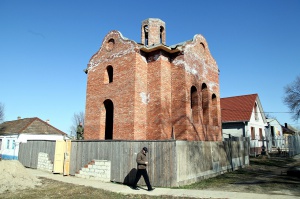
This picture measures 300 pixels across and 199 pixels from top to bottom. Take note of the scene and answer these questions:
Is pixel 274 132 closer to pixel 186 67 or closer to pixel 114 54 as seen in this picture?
pixel 186 67

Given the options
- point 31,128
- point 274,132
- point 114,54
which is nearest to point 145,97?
point 114,54

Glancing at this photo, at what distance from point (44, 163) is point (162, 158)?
9.08m

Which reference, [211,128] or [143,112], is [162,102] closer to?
[143,112]

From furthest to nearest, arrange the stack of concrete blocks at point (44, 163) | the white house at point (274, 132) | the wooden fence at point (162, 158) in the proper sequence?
the white house at point (274, 132) < the stack of concrete blocks at point (44, 163) < the wooden fence at point (162, 158)

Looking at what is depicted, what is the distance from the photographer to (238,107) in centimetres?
2725

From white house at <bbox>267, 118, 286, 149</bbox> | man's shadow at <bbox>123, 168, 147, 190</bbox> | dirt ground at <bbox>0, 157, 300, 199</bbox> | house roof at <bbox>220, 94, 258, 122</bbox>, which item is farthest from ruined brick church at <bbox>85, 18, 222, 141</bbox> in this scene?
white house at <bbox>267, 118, 286, 149</bbox>

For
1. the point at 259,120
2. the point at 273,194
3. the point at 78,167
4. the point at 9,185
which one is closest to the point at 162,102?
the point at 78,167

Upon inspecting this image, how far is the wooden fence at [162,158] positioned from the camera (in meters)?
9.46

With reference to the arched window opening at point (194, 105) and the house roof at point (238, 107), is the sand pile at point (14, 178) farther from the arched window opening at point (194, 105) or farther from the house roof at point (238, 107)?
the house roof at point (238, 107)

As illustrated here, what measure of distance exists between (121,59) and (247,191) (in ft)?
33.3

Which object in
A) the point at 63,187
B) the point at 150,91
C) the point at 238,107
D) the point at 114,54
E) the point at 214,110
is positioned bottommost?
the point at 63,187

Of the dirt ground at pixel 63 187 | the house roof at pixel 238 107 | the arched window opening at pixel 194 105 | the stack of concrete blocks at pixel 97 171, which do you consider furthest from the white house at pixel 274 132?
the stack of concrete blocks at pixel 97 171

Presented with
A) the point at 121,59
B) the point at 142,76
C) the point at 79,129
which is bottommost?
the point at 79,129

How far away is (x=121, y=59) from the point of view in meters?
14.6
